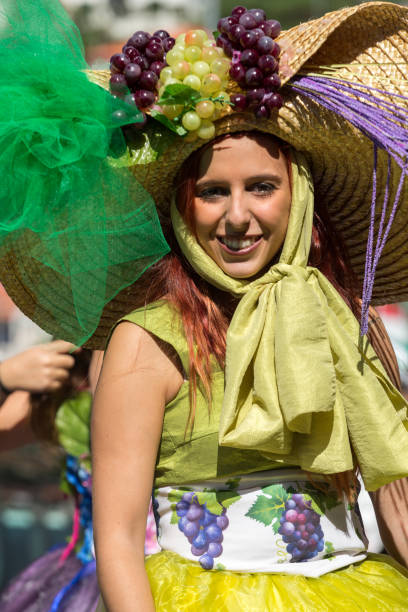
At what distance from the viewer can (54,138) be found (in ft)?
5.30

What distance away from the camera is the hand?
A: 301cm

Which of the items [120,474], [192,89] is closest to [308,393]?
[120,474]

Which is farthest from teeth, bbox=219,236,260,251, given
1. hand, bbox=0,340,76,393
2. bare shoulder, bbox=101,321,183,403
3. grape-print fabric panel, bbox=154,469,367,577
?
hand, bbox=0,340,76,393

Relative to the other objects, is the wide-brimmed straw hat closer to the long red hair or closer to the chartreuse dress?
the long red hair

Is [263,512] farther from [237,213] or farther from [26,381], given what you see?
[26,381]

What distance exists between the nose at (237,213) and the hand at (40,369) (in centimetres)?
137

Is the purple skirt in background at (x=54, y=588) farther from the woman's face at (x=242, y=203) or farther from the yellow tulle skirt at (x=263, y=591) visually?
the woman's face at (x=242, y=203)

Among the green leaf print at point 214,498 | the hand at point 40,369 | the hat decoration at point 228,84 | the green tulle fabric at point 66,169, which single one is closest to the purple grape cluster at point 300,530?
the green leaf print at point 214,498

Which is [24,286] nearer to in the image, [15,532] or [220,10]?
[15,532]

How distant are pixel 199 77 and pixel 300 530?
0.88 metres

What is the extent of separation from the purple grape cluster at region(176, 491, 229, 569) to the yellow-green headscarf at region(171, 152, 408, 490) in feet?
0.56

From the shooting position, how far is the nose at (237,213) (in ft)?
5.72

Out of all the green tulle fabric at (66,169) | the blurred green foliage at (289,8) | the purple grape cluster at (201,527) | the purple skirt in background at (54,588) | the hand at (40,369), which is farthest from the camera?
the blurred green foliage at (289,8)

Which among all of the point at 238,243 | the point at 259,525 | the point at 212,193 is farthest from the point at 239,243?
the point at 259,525
